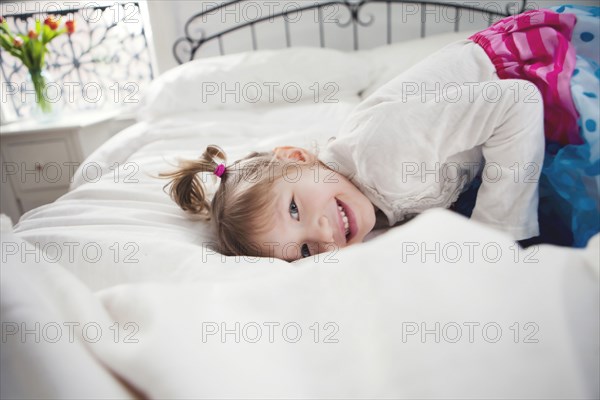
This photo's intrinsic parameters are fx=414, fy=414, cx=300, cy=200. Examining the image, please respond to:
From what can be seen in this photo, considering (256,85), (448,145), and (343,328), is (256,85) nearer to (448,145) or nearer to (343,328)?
(448,145)

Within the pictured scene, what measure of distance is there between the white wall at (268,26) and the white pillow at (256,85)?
1.58 feet

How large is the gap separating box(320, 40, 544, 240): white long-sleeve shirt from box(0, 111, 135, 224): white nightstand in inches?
62.2

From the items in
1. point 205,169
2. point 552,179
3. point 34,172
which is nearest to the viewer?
point 552,179

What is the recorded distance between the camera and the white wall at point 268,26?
6.75 ft

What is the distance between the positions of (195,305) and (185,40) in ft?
6.96

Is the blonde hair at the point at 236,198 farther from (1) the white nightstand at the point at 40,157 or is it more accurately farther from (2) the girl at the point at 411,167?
(1) the white nightstand at the point at 40,157

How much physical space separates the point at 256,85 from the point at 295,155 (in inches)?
33.4

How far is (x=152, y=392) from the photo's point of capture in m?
0.30

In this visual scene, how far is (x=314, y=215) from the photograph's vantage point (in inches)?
29.2

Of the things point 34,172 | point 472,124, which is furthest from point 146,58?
point 472,124

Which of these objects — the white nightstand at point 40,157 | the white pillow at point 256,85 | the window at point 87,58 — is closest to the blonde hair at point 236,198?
the white pillow at point 256,85

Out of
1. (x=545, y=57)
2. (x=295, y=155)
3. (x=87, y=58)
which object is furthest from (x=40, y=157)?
(x=545, y=57)

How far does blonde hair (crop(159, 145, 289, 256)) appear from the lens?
29.0 inches

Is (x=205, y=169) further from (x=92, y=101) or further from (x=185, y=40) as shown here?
(x=92, y=101)
